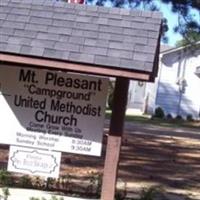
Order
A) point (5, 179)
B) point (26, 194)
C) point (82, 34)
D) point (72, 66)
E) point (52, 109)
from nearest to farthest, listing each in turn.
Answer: point (72, 66) → point (82, 34) → point (52, 109) → point (26, 194) → point (5, 179)

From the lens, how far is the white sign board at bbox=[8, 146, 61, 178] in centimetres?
1045

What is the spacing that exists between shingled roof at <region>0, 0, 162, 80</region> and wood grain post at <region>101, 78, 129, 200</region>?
0.67 m

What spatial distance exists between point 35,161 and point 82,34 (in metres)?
1.93

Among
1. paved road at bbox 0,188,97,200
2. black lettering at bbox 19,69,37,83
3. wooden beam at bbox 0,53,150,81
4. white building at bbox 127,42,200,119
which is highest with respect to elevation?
white building at bbox 127,42,200,119

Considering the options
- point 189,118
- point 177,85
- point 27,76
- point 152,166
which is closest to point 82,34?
point 27,76

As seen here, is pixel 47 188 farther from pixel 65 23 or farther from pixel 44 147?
pixel 65 23

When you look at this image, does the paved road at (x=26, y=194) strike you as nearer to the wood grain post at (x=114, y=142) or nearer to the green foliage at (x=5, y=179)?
the green foliage at (x=5, y=179)

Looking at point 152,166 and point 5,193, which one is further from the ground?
point 152,166

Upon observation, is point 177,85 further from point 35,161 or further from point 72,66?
point 72,66

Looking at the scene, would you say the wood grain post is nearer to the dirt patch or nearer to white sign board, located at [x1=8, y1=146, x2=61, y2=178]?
white sign board, located at [x1=8, y1=146, x2=61, y2=178]

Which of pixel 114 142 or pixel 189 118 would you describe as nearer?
pixel 114 142

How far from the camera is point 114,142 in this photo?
402 inches

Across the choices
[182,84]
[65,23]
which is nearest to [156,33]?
[65,23]

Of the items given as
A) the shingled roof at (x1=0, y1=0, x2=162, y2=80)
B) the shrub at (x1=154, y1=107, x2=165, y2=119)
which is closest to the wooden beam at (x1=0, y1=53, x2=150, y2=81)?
the shingled roof at (x1=0, y1=0, x2=162, y2=80)
